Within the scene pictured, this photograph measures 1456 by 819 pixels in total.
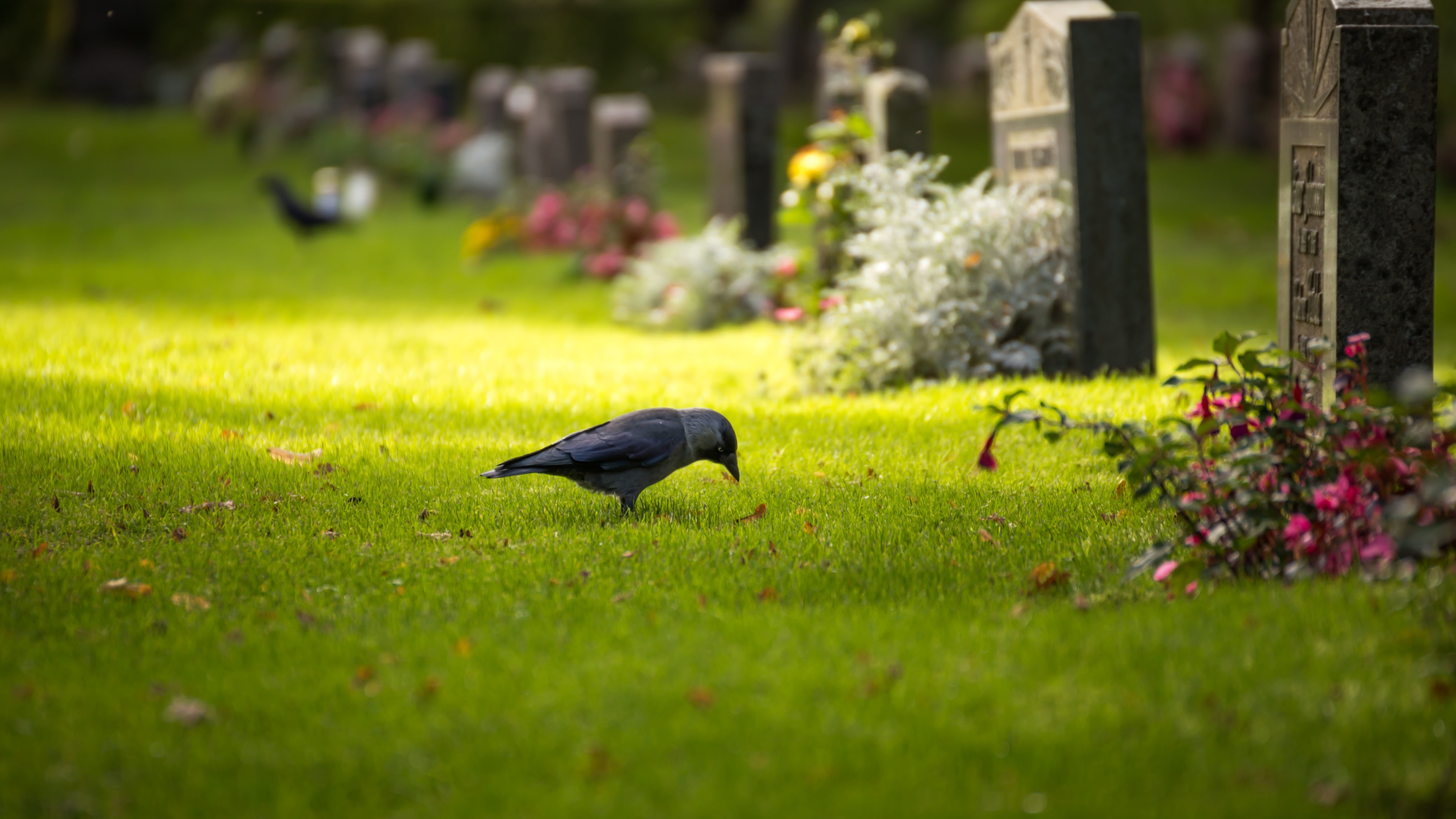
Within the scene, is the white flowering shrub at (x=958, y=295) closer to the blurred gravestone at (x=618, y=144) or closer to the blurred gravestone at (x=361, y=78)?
the blurred gravestone at (x=618, y=144)

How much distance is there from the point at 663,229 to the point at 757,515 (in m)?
9.80

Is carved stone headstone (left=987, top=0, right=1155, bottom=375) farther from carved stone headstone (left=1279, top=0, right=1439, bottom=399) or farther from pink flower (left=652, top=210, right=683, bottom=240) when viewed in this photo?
pink flower (left=652, top=210, right=683, bottom=240)

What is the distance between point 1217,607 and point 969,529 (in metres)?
1.22

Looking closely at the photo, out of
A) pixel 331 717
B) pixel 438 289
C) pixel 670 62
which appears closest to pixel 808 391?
pixel 331 717

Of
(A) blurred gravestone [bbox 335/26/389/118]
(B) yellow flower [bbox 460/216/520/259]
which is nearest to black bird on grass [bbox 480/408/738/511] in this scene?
(B) yellow flower [bbox 460/216/520/259]

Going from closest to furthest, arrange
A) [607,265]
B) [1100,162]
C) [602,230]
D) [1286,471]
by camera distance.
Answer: [1286,471]
[1100,162]
[607,265]
[602,230]

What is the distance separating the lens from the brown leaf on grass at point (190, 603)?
156 inches

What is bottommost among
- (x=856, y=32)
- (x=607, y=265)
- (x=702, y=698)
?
(x=702, y=698)

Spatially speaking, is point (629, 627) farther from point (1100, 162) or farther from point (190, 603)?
point (1100, 162)

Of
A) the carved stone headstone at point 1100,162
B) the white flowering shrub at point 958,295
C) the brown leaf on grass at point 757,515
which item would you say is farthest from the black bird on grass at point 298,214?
the brown leaf on grass at point 757,515

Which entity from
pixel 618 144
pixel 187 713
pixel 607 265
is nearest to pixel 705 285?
pixel 607 265

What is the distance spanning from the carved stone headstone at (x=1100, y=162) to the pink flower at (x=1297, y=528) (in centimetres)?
381

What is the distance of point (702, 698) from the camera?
128 inches

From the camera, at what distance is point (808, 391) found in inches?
317
